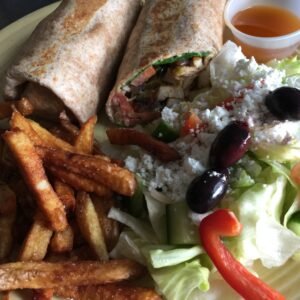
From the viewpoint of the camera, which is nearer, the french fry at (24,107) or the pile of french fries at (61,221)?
the pile of french fries at (61,221)

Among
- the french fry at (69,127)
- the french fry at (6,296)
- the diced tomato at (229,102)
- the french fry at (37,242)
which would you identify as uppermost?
the french fry at (69,127)

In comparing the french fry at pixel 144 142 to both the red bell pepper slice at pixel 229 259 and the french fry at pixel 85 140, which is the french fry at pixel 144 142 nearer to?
the french fry at pixel 85 140

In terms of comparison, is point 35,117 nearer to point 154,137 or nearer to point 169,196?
point 154,137

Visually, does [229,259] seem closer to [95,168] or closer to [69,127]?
[95,168]

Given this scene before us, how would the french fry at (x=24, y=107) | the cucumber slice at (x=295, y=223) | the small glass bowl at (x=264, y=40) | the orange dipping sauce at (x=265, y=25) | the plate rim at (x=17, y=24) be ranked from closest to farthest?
the cucumber slice at (x=295, y=223)
the french fry at (x=24, y=107)
the small glass bowl at (x=264, y=40)
the orange dipping sauce at (x=265, y=25)
the plate rim at (x=17, y=24)

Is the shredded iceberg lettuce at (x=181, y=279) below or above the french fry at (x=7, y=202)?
below

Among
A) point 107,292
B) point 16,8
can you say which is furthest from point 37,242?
point 16,8

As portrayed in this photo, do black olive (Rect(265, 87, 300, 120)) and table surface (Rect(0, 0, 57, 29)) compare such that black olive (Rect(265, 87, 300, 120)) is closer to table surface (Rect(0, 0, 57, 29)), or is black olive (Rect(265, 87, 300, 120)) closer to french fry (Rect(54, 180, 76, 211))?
french fry (Rect(54, 180, 76, 211))

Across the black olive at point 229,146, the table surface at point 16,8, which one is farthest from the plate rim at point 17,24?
the black olive at point 229,146
